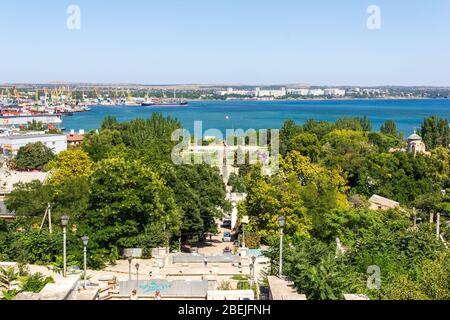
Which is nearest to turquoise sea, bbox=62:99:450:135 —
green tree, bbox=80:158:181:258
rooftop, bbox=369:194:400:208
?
rooftop, bbox=369:194:400:208

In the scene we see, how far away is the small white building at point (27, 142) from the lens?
1853 inches

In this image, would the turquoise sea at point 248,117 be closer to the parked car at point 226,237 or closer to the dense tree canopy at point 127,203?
the parked car at point 226,237

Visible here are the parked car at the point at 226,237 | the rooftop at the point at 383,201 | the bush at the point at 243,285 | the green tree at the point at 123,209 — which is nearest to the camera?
the bush at the point at 243,285

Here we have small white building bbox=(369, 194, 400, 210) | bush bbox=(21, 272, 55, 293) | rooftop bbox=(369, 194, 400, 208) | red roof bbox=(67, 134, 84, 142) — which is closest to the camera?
bush bbox=(21, 272, 55, 293)

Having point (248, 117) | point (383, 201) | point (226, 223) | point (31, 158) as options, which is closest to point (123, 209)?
point (226, 223)

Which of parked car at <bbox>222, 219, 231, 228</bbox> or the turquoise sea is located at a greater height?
parked car at <bbox>222, 219, 231, 228</bbox>

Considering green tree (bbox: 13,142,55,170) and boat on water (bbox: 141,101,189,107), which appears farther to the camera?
boat on water (bbox: 141,101,189,107)

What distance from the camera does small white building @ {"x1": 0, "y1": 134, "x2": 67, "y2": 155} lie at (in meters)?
47.1

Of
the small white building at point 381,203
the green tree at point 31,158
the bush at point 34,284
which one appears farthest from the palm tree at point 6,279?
the green tree at point 31,158

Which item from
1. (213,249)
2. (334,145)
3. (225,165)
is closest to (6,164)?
(225,165)

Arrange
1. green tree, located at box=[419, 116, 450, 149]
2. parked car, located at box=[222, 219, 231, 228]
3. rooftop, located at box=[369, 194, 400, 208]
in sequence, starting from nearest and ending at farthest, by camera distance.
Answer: rooftop, located at box=[369, 194, 400, 208]
parked car, located at box=[222, 219, 231, 228]
green tree, located at box=[419, 116, 450, 149]

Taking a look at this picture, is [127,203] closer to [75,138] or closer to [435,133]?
[435,133]

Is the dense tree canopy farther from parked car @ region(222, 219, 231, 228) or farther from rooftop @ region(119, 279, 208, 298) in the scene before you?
parked car @ region(222, 219, 231, 228)
